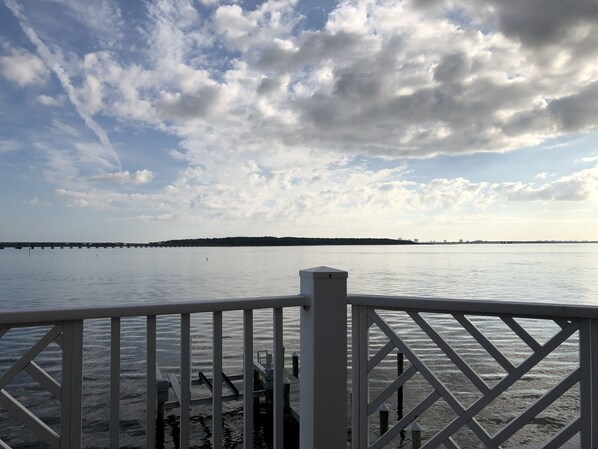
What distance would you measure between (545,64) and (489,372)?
12388 mm

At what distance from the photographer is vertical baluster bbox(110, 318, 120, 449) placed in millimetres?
2205

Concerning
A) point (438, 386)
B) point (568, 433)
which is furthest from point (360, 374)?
point (568, 433)

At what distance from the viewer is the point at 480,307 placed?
97.9 inches

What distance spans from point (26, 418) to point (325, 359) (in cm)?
156

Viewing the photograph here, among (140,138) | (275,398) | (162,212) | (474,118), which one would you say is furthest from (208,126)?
(162,212)

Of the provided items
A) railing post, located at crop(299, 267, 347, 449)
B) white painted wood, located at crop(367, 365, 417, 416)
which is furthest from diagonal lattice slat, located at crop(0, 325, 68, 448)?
white painted wood, located at crop(367, 365, 417, 416)

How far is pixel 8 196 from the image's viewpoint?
136 feet

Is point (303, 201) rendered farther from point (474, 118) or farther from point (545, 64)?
point (545, 64)

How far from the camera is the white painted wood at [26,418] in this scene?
203 cm

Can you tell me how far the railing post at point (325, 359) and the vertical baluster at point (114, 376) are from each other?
107 centimetres

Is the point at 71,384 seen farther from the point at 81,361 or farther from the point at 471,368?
the point at 471,368

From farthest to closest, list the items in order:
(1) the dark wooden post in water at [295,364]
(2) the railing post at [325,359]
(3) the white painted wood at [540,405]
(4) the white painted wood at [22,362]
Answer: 1. (1) the dark wooden post in water at [295,364]
2. (2) the railing post at [325,359]
3. (3) the white painted wood at [540,405]
4. (4) the white painted wood at [22,362]

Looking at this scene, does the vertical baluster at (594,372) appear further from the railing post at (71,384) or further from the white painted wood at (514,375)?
the railing post at (71,384)

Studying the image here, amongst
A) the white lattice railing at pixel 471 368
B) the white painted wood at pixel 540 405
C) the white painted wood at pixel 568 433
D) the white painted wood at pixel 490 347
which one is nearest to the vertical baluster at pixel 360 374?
the white lattice railing at pixel 471 368
